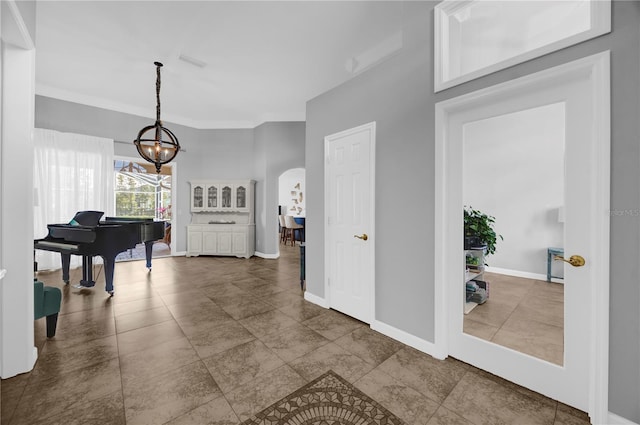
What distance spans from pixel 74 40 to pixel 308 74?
2.96m

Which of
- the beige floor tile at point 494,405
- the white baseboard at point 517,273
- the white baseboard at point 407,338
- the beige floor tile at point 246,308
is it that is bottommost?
the beige floor tile at point 494,405

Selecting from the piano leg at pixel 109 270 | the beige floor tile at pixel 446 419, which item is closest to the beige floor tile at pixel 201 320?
the piano leg at pixel 109 270

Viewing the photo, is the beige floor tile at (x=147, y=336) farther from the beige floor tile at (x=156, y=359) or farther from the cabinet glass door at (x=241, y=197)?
the cabinet glass door at (x=241, y=197)

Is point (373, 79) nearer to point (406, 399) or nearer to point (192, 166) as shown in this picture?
point (406, 399)

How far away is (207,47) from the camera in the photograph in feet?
Answer: 11.4

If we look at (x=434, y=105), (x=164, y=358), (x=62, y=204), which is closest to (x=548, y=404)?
(x=434, y=105)

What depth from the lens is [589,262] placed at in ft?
5.04

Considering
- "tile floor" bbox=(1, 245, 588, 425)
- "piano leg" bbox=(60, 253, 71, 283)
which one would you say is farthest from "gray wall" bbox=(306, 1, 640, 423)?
"piano leg" bbox=(60, 253, 71, 283)

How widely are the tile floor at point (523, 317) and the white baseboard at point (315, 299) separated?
1595mm

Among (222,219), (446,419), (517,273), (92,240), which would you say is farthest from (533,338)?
(222,219)

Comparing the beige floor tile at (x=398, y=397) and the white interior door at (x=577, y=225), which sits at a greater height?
the white interior door at (x=577, y=225)

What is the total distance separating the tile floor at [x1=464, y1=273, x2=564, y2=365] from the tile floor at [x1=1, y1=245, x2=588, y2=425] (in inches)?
10.7

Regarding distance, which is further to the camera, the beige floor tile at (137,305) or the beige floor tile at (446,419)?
the beige floor tile at (137,305)

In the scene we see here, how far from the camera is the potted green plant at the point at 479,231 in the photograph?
203 cm
